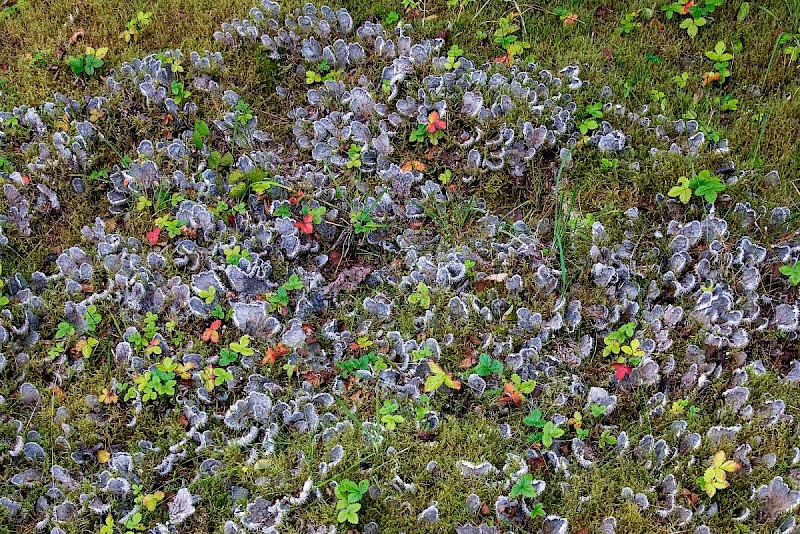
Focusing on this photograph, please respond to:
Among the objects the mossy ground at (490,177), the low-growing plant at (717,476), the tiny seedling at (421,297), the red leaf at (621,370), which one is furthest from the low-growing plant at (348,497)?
the low-growing plant at (717,476)

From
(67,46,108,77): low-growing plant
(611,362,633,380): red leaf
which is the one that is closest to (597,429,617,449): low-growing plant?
(611,362,633,380): red leaf

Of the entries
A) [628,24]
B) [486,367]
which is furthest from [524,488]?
[628,24]

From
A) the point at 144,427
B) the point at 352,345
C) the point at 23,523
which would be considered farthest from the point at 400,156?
the point at 23,523

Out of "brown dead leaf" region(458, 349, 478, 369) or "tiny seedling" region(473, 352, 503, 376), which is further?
"brown dead leaf" region(458, 349, 478, 369)

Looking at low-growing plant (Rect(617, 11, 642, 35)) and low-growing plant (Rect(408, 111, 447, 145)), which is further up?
low-growing plant (Rect(617, 11, 642, 35))

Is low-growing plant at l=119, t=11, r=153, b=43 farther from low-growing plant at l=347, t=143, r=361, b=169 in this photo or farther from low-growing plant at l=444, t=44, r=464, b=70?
low-growing plant at l=444, t=44, r=464, b=70

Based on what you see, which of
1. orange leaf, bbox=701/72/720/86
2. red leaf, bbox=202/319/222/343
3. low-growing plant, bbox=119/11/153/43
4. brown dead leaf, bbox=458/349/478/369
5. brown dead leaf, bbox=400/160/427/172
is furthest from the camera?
low-growing plant, bbox=119/11/153/43

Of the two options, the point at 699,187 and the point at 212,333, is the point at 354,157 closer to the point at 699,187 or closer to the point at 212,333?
the point at 212,333

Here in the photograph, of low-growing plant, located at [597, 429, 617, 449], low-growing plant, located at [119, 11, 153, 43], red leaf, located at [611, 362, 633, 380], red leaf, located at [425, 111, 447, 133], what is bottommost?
low-growing plant, located at [597, 429, 617, 449]

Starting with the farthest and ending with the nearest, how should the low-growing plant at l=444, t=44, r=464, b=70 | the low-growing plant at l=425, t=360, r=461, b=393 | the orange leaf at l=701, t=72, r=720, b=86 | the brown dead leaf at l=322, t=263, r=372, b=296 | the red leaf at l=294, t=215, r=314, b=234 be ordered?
the low-growing plant at l=444, t=44, r=464, b=70
the orange leaf at l=701, t=72, r=720, b=86
the red leaf at l=294, t=215, r=314, b=234
the brown dead leaf at l=322, t=263, r=372, b=296
the low-growing plant at l=425, t=360, r=461, b=393
